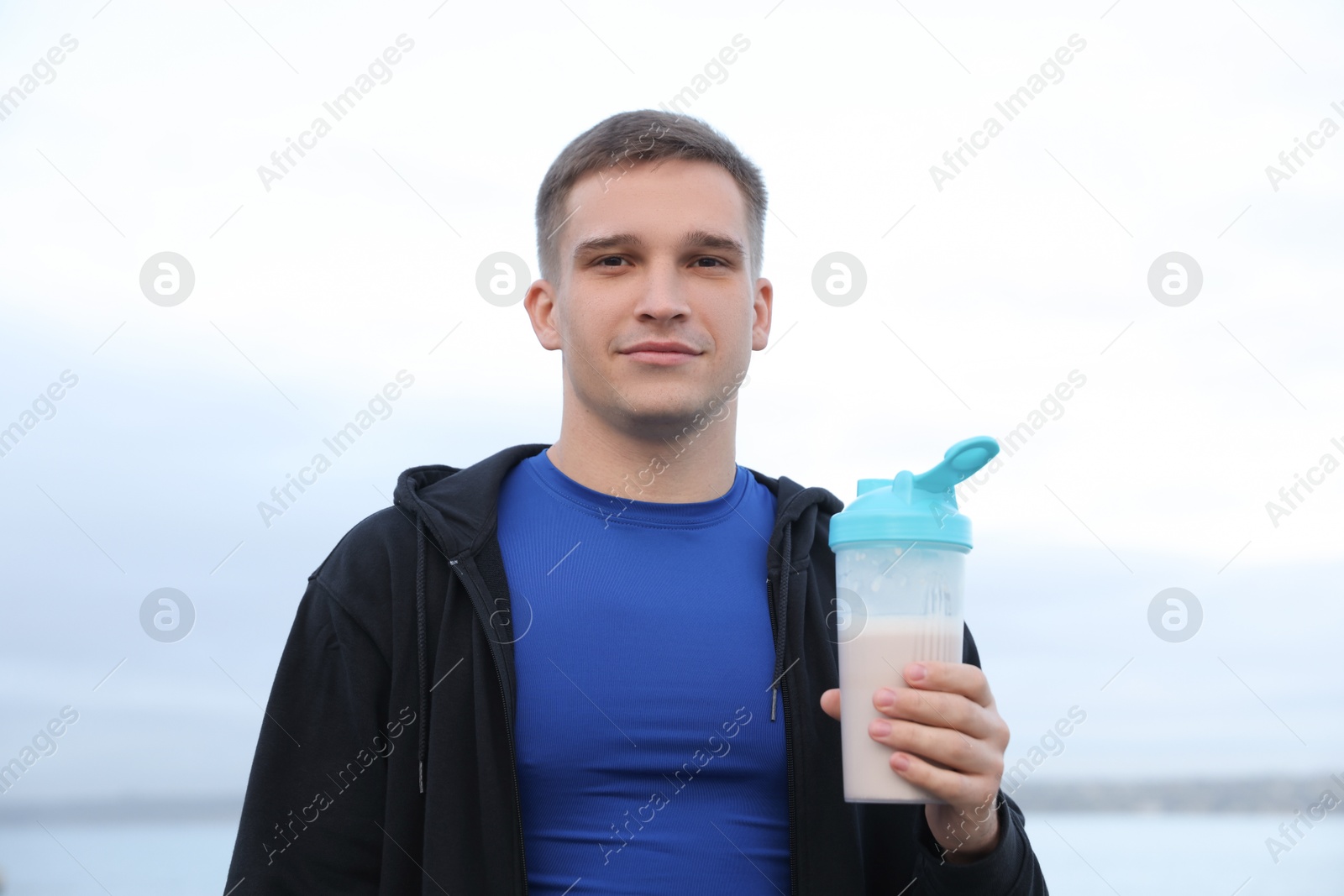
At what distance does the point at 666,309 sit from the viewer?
248 cm

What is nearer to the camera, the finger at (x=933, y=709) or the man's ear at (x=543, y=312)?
the finger at (x=933, y=709)

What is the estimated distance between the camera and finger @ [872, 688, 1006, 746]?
→ 1874 mm

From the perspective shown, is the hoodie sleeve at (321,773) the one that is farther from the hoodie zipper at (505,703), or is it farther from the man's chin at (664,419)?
the man's chin at (664,419)

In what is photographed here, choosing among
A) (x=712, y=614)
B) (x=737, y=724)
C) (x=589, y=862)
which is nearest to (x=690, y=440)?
(x=712, y=614)

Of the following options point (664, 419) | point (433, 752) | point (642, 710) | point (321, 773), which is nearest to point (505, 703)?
point (433, 752)

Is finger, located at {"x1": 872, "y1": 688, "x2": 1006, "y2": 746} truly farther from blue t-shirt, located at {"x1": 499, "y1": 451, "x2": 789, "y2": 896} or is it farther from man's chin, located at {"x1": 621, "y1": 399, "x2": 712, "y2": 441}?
man's chin, located at {"x1": 621, "y1": 399, "x2": 712, "y2": 441}

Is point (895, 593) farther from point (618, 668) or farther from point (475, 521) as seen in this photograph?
point (475, 521)

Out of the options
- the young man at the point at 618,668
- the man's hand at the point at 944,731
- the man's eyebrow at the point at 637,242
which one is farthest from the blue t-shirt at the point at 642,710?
the man's eyebrow at the point at 637,242

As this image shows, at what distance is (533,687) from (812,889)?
73 cm

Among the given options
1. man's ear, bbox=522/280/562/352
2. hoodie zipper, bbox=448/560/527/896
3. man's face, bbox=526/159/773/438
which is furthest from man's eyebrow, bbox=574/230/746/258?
hoodie zipper, bbox=448/560/527/896

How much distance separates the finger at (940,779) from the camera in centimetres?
188

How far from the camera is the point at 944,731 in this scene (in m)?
1.88

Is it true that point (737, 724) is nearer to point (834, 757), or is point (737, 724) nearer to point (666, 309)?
point (834, 757)

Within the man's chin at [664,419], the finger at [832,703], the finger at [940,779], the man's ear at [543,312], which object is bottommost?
the finger at [940,779]
